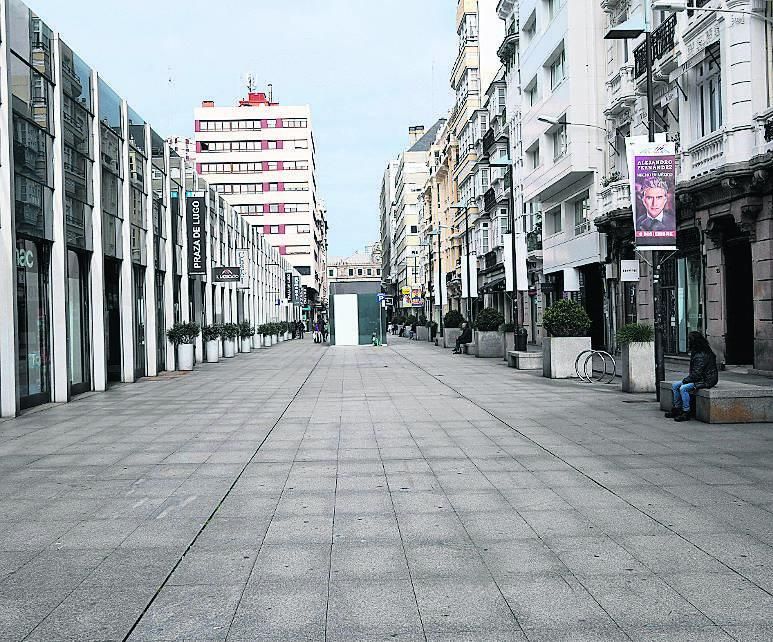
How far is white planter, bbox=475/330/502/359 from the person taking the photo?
1388 inches

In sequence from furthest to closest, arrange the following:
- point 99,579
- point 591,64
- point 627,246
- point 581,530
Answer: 1. point 591,64
2. point 627,246
3. point 581,530
4. point 99,579

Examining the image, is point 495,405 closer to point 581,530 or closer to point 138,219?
point 581,530

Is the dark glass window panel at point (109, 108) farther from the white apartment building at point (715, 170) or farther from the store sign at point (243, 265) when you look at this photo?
the store sign at point (243, 265)

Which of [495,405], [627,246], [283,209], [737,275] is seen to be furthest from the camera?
[283,209]

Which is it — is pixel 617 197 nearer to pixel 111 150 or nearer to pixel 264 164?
pixel 111 150

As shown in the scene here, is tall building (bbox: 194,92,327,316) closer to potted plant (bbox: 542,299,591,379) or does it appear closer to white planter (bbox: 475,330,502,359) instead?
white planter (bbox: 475,330,502,359)

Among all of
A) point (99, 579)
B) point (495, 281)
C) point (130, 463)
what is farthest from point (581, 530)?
point (495, 281)

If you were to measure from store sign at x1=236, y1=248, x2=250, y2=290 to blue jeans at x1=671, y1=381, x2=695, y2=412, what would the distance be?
114 feet

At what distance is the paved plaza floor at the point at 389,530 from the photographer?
4.85 meters

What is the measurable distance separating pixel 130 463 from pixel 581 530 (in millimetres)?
Result: 5773

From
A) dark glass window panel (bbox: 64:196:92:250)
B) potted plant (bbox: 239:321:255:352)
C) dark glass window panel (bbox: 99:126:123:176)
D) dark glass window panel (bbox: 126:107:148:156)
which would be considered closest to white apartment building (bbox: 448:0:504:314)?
potted plant (bbox: 239:321:255:352)

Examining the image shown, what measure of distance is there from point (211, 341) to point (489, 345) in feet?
36.8

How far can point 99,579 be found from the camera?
18.6 feet

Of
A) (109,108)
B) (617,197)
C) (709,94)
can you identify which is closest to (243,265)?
(617,197)
